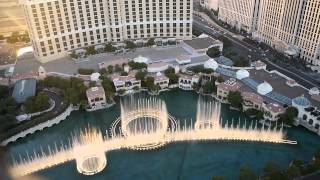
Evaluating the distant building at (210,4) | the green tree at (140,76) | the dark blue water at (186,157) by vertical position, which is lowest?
the dark blue water at (186,157)

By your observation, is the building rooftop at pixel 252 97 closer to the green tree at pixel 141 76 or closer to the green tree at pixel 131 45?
the green tree at pixel 141 76

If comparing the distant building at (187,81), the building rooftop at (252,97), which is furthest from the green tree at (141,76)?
the building rooftop at (252,97)

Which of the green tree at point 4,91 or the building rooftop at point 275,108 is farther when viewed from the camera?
the green tree at point 4,91

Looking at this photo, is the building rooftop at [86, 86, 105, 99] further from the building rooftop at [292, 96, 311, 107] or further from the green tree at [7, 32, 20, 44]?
the green tree at [7, 32, 20, 44]

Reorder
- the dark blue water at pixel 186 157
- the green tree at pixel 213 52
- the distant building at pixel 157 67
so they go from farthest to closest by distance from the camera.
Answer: the green tree at pixel 213 52 → the distant building at pixel 157 67 → the dark blue water at pixel 186 157

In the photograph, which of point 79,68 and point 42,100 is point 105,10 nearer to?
point 79,68

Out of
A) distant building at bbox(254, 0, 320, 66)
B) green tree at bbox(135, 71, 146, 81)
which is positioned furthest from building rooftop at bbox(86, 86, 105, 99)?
distant building at bbox(254, 0, 320, 66)

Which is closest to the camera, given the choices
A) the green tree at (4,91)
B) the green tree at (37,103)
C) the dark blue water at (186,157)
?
the dark blue water at (186,157)
